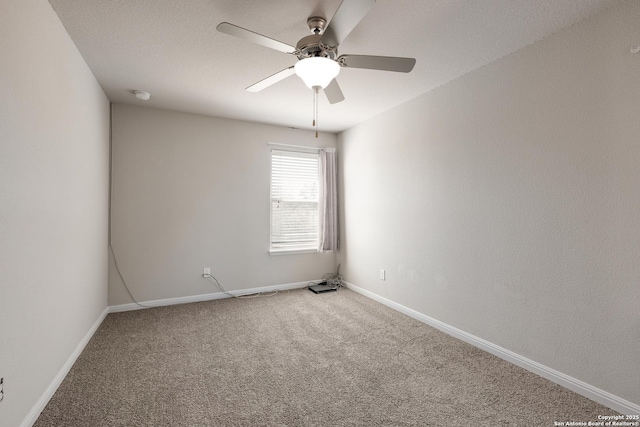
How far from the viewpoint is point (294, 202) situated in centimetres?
449

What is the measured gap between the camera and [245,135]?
13.6ft

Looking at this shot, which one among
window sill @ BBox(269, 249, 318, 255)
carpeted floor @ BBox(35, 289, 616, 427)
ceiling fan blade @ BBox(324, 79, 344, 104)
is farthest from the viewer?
window sill @ BBox(269, 249, 318, 255)

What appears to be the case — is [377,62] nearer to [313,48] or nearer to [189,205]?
[313,48]

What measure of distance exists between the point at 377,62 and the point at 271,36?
0.83 metres

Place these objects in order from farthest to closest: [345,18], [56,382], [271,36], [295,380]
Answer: [271,36] < [295,380] < [56,382] < [345,18]

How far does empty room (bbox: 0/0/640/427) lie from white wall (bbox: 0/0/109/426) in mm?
17

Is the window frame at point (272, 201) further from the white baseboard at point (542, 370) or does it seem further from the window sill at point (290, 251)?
the white baseboard at point (542, 370)

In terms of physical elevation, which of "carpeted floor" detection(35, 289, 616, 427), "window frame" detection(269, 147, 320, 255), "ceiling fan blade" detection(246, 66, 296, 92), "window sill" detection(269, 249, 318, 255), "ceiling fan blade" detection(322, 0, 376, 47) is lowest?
"carpeted floor" detection(35, 289, 616, 427)

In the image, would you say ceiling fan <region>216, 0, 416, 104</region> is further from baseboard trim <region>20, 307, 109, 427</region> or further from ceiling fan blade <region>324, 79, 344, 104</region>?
baseboard trim <region>20, 307, 109, 427</region>

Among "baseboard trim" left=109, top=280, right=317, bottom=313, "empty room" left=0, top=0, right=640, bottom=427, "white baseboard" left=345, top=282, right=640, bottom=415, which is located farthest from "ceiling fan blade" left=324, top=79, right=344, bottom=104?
"baseboard trim" left=109, top=280, right=317, bottom=313

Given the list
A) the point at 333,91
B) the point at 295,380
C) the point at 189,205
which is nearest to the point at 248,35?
the point at 333,91

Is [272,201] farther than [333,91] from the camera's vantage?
Yes

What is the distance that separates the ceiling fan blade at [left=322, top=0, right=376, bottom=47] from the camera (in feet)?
4.57

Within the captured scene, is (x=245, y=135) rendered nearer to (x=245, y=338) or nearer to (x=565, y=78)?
(x=245, y=338)
